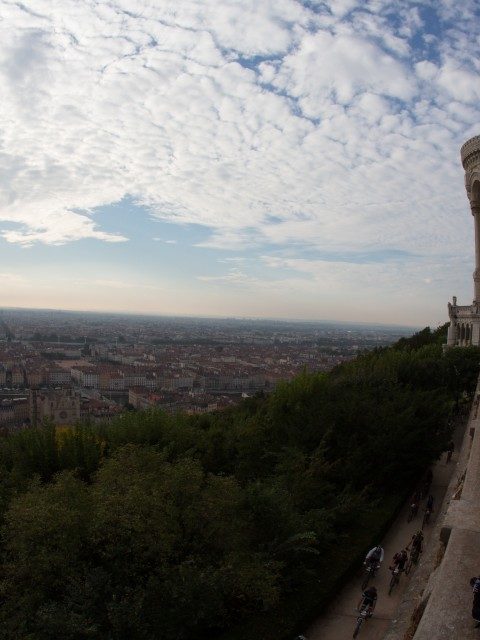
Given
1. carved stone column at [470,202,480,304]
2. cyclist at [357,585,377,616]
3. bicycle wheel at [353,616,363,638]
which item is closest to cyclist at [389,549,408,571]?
cyclist at [357,585,377,616]

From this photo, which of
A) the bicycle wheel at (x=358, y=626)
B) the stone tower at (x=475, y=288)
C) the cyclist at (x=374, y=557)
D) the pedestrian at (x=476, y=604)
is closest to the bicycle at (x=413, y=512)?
the cyclist at (x=374, y=557)

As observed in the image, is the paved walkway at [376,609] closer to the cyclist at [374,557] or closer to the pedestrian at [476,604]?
the cyclist at [374,557]

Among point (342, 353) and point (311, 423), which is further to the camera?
point (342, 353)

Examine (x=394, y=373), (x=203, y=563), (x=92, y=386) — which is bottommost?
(x=92, y=386)

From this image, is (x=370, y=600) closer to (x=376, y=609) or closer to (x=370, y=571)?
(x=376, y=609)

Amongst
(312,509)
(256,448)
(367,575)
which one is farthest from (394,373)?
(367,575)

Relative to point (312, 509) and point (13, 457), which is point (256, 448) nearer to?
point (312, 509)
